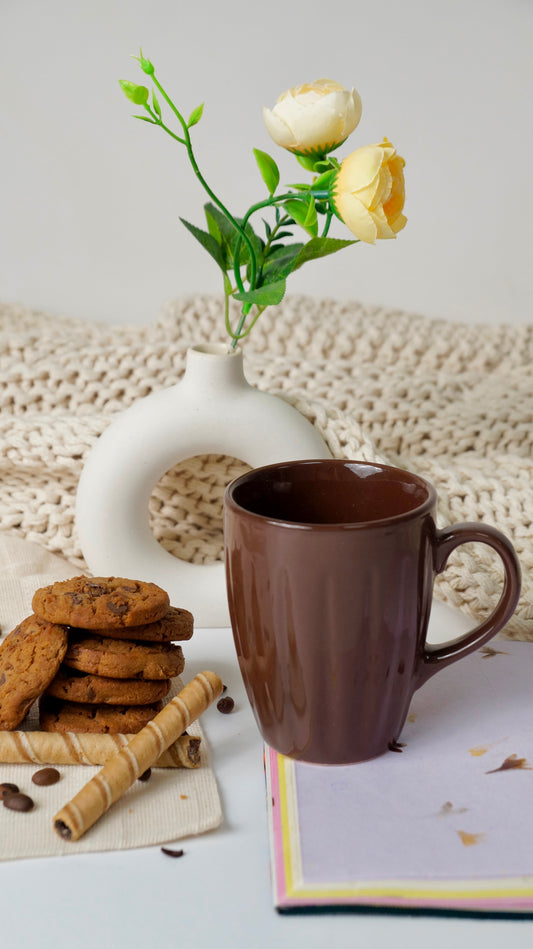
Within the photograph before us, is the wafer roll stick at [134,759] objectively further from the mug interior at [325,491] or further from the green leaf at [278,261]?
the green leaf at [278,261]

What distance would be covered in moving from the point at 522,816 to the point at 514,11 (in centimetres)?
118

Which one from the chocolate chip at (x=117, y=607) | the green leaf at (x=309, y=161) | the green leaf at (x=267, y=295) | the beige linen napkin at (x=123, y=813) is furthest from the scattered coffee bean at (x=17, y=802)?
the green leaf at (x=309, y=161)

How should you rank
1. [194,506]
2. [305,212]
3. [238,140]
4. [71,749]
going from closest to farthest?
[71,749] → [305,212] → [194,506] → [238,140]

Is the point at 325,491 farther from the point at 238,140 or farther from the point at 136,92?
the point at 238,140

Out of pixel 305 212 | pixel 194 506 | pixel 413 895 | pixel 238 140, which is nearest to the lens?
pixel 413 895

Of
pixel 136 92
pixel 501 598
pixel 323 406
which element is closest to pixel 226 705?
pixel 501 598

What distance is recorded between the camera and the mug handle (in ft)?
1.67

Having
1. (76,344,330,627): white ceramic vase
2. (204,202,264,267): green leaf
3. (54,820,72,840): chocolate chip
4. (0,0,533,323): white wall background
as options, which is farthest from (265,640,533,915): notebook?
(0,0,533,323): white wall background

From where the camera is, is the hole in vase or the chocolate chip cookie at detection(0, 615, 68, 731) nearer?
the chocolate chip cookie at detection(0, 615, 68, 731)

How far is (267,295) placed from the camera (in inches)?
23.8

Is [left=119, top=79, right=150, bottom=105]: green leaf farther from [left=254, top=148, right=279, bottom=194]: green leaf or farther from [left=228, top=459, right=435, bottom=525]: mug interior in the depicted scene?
[left=228, top=459, right=435, bottom=525]: mug interior

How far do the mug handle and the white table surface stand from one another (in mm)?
132

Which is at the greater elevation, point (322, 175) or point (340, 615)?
point (322, 175)

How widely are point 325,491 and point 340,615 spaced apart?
106 millimetres
